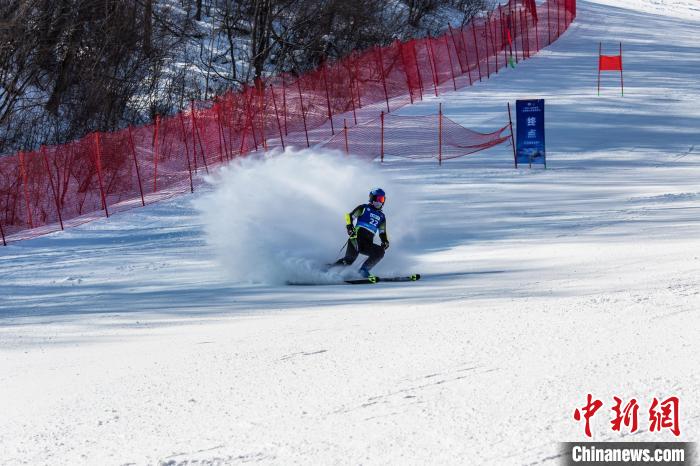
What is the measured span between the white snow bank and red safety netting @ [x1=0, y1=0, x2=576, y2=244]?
655cm

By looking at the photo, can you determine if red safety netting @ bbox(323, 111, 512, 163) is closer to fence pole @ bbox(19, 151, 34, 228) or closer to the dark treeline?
fence pole @ bbox(19, 151, 34, 228)

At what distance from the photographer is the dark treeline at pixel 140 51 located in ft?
110

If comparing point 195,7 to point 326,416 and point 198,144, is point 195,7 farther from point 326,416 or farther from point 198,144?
point 326,416

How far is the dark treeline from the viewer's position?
1325 inches

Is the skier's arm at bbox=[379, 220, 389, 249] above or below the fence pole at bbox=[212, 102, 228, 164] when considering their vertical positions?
below

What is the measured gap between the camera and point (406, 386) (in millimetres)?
8258

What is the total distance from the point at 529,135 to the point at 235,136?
856cm

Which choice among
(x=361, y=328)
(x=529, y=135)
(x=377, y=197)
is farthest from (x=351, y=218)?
(x=529, y=135)

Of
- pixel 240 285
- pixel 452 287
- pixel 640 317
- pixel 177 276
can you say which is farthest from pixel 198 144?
pixel 640 317

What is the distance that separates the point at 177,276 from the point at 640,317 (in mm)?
8903

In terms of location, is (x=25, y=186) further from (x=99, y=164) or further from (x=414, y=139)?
(x=414, y=139)

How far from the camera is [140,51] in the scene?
4022 cm

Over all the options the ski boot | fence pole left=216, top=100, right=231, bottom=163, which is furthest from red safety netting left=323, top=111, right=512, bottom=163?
the ski boot

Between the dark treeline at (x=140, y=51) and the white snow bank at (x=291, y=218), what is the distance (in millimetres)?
16349
